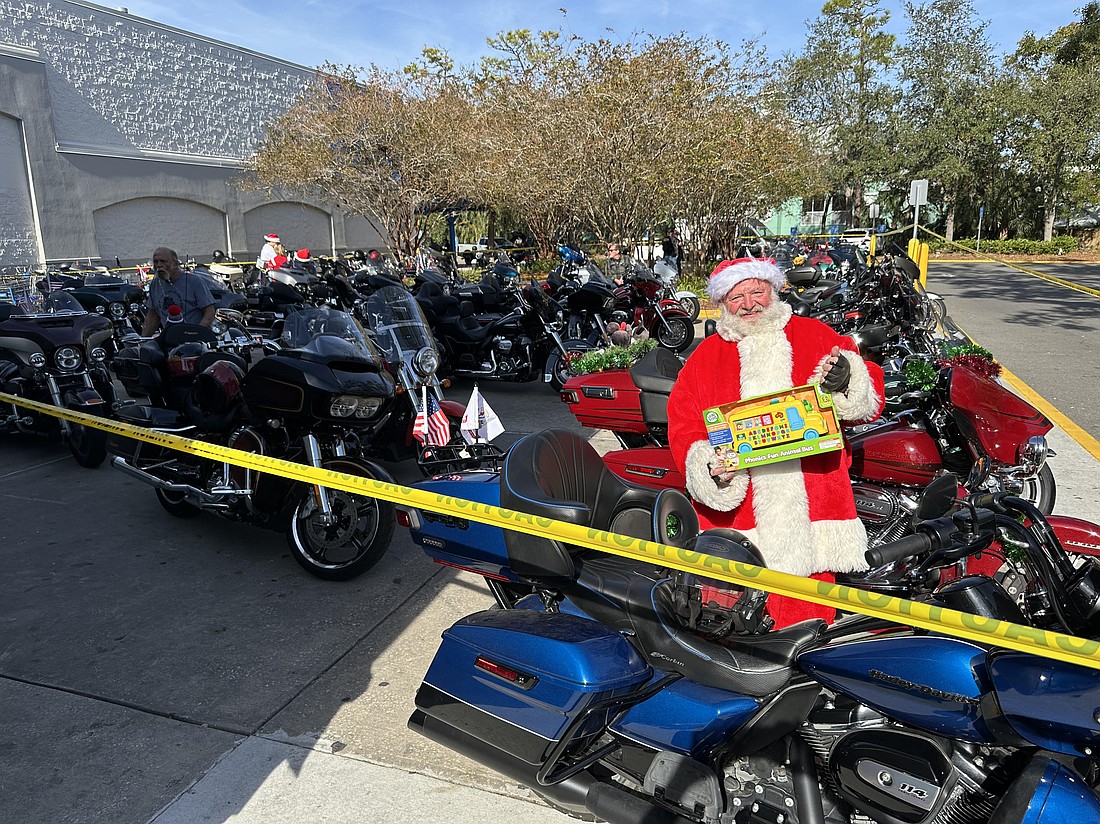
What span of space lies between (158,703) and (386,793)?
4.06ft

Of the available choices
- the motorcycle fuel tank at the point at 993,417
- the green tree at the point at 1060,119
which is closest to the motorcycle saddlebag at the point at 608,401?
the motorcycle fuel tank at the point at 993,417

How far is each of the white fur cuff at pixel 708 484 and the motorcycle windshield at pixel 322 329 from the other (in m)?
2.65

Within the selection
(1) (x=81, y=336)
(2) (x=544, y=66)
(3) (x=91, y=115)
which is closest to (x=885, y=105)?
(2) (x=544, y=66)

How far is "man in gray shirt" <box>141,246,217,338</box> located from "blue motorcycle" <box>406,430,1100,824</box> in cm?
550

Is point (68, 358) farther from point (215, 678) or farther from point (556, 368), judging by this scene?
point (215, 678)

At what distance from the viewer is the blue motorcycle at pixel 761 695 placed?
5.77 feet

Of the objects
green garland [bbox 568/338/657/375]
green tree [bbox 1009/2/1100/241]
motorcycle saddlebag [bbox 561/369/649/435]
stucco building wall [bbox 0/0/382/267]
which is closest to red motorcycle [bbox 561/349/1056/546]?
motorcycle saddlebag [bbox 561/369/649/435]

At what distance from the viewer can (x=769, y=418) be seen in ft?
8.49

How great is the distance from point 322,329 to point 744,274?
3038 millimetres

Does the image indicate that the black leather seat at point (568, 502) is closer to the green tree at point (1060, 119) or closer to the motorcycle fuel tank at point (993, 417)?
the motorcycle fuel tank at point (993, 417)

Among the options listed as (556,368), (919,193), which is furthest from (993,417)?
(919,193)

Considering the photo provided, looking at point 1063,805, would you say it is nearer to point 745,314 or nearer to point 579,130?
point 745,314

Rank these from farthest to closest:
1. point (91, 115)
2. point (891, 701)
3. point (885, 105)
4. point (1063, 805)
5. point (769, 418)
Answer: point (885, 105) < point (91, 115) < point (769, 418) < point (891, 701) < point (1063, 805)

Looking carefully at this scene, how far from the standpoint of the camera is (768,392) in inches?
108
